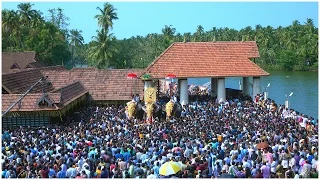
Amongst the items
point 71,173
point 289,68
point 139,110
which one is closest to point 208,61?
point 139,110

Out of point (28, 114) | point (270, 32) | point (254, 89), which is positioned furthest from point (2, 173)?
point (270, 32)

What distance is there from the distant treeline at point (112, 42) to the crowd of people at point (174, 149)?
19987 millimetres

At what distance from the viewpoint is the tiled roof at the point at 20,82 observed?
26366 mm

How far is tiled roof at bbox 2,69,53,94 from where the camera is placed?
1038 inches

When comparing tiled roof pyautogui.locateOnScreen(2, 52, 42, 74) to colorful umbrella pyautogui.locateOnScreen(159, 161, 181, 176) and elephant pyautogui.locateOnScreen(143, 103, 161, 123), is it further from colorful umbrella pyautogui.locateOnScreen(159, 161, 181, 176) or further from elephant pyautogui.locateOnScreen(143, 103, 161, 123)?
colorful umbrella pyautogui.locateOnScreen(159, 161, 181, 176)

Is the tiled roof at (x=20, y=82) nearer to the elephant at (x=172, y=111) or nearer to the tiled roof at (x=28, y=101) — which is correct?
the tiled roof at (x=28, y=101)

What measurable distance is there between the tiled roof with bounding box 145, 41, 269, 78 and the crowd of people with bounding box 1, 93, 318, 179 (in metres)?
7.41

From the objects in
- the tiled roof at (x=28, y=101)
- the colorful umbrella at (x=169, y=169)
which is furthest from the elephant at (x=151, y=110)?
the colorful umbrella at (x=169, y=169)

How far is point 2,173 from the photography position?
12586 millimetres

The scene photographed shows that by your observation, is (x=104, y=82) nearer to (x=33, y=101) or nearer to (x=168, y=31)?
(x=33, y=101)

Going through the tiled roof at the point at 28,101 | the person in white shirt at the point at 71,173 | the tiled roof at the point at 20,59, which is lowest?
the person in white shirt at the point at 71,173

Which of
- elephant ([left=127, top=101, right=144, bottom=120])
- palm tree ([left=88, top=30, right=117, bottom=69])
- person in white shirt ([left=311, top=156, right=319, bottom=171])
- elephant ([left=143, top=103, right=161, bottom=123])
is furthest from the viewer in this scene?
palm tree ([left=88, top=30, right=117, bottom=69])

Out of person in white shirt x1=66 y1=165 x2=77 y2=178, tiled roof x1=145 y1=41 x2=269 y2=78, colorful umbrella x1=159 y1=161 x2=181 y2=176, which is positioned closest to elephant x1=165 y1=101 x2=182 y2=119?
tiled roof x1=145 y1=41 x2=269 y2=78

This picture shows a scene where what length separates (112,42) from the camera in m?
53.5
